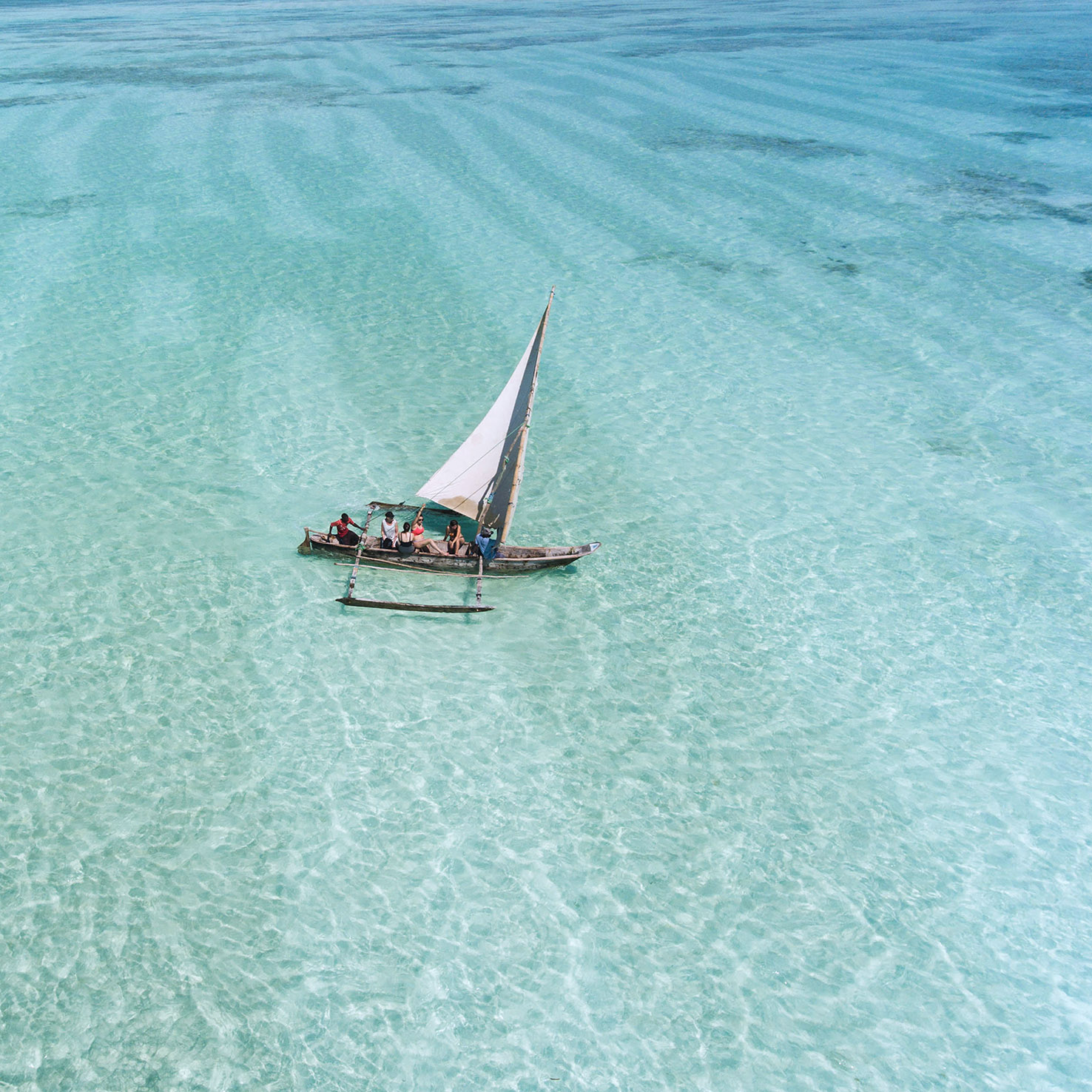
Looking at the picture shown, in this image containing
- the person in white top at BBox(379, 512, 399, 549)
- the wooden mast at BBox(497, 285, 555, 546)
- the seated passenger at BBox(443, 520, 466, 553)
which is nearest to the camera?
the wooden mast at BBox(497, 285, 555, 546)

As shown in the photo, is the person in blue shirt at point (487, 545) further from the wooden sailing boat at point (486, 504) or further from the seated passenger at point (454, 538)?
the seated passenger at point (454, 538)

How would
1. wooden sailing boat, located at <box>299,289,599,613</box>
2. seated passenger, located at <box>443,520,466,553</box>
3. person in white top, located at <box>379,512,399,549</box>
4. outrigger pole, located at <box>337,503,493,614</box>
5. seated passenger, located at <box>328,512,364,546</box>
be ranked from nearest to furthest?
outrigger pole, located at <box>337,503,493,614</box> < wooden sailing boat, located at <box>299,289,599,613</box> < person in white top, located at <box>379,512,399,549</box> < seated passenger, located at <box>443,520,466,553</box> < seated passenger, located at <box>328,512,364,546</box>

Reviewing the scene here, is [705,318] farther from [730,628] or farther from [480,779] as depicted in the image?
[480,779]

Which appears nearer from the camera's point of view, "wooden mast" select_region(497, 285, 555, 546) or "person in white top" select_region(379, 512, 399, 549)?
"wooden mast" select_region(497, 285, 555, 546)

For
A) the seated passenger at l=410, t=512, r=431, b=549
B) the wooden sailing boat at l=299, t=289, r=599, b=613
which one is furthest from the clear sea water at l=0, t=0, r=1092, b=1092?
the seated passenger at l=410, t=512, r=431, b=549

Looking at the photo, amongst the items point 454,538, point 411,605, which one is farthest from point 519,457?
point 411,605

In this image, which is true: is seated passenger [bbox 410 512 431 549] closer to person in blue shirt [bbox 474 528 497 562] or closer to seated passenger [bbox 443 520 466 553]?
seated passenger [bbox 443 520 466 553]

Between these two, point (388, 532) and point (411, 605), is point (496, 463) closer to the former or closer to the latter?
point (388, 532)

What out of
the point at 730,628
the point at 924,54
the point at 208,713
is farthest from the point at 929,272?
the point at 924,54
